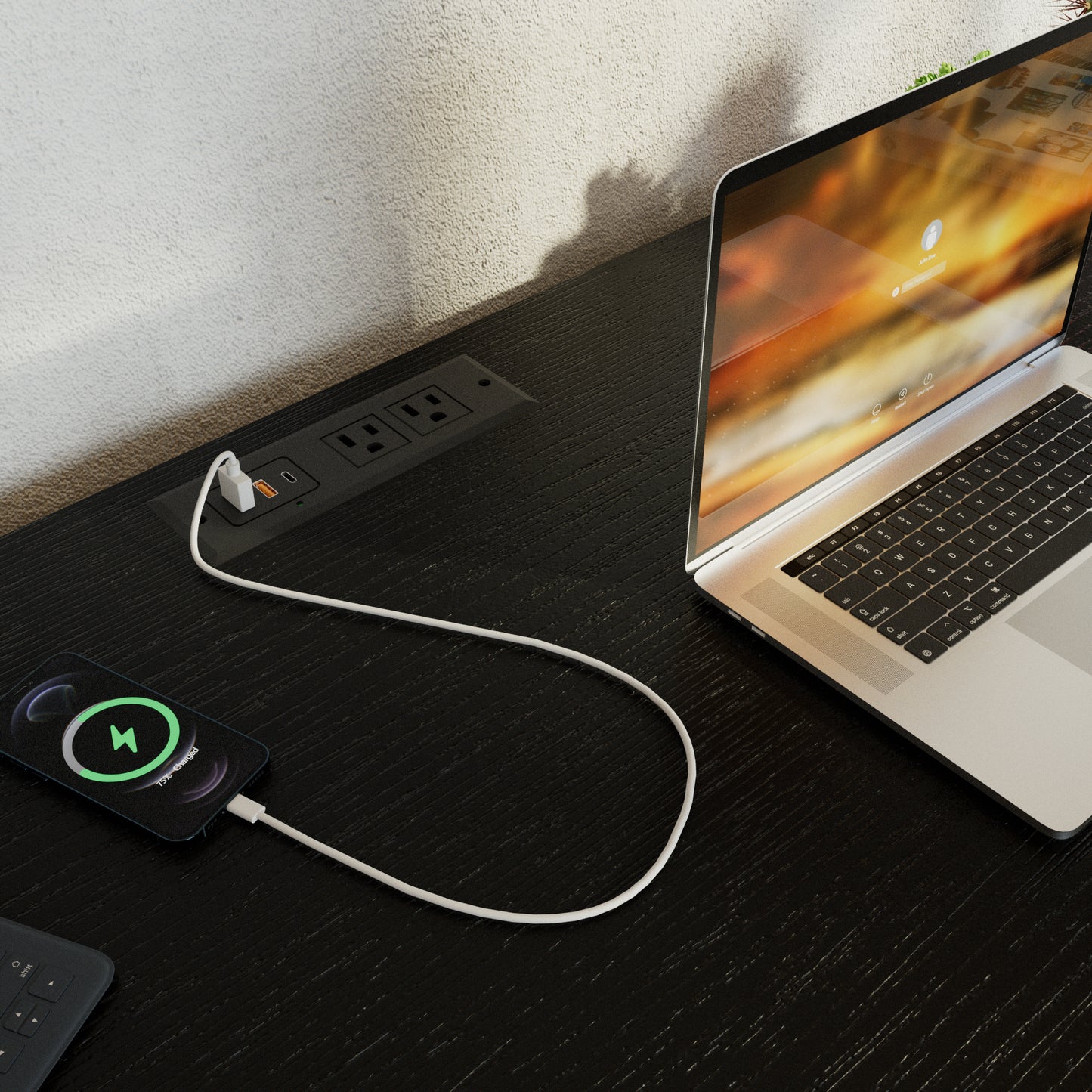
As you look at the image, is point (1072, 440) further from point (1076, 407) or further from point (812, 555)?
point (812, 555)

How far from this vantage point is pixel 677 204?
113 cm

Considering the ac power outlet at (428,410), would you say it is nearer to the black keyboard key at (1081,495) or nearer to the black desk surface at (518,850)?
the black desk surface at (518,850)

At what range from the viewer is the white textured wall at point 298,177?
713 millimetres

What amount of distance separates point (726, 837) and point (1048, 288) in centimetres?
52

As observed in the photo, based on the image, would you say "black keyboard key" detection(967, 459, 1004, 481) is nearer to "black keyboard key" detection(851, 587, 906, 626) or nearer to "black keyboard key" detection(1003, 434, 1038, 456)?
"black keyboard key" detection(1003, 434, 1038, 456)

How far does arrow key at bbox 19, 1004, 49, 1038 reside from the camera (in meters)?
0.50

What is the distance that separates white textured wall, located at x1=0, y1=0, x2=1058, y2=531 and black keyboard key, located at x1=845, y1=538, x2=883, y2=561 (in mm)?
458

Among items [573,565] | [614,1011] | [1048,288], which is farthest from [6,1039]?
[1048,288]

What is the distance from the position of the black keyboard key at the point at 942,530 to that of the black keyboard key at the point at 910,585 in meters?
0.04

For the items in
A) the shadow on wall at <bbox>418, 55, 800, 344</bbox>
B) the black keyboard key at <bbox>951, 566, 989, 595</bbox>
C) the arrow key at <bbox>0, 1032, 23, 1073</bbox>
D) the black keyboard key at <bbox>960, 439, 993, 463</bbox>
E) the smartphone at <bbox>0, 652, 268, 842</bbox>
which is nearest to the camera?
the arrow key at <bbox>0, 1032, 23, 1073</bbox>

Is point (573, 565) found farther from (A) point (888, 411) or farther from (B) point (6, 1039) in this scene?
(B) point (6, 1039)

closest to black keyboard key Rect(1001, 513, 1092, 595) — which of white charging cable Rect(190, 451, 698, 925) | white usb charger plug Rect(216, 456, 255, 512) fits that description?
white charging cable Rect(190, 451, 698, 925)

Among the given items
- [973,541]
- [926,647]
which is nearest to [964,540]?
[973,541]

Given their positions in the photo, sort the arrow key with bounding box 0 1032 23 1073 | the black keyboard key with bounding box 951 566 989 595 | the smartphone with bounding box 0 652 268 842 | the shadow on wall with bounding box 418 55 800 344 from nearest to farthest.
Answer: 1. the arrow key with bounding box 0 1032 23 1073
2. the smartphone with bounding box 0 652 268 842
3. the black keyboard key with bounding box 951 566 989 595
4. the shadow on wall with bounding box 418 55 800 344
